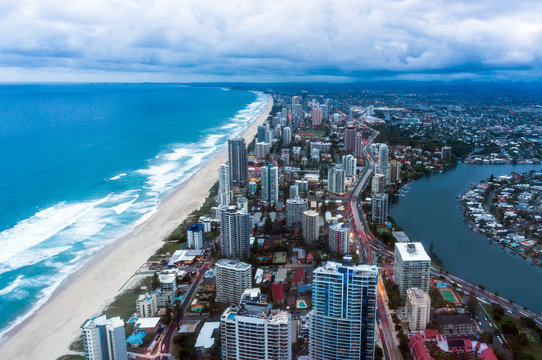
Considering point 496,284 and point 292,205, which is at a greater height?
point 292,205

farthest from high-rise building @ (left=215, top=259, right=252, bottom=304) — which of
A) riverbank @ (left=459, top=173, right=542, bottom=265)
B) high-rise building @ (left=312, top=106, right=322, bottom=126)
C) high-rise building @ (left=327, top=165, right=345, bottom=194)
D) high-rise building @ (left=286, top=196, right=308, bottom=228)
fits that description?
high-rise building @ (left=312, top=106, right=322, bottom=126)

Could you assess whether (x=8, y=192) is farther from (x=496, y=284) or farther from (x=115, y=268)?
(x=496, y=284)

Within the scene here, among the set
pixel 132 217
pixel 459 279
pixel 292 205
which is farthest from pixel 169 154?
pixel 459 279

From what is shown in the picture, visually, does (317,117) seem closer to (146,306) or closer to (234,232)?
(234,232)

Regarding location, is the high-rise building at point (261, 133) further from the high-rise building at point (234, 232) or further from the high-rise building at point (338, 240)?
the high-rise building at point (234, 232)

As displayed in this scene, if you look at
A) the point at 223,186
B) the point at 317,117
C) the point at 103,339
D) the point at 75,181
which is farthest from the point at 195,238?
the point at 317,117

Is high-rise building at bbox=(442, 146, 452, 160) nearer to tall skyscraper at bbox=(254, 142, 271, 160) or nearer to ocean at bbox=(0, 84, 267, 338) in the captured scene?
tall skyscraper at bbox=(254, 142, 271, 160)

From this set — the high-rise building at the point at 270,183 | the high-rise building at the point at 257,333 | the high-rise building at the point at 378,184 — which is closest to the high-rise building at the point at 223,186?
the high-rise building at the point at 270,183
